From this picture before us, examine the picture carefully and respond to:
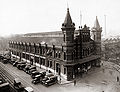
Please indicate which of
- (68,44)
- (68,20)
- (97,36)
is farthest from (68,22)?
(97,36)

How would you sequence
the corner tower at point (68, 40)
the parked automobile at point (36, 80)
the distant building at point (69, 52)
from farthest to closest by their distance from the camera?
the distant building at point (69, 52) → the corner tower at point (68, 40) → the parked automobile at point (36, 80)

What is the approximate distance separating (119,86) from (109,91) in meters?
4.09

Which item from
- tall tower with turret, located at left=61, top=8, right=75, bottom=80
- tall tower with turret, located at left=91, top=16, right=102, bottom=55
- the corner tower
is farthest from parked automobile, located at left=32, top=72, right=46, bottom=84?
tall tower with turret, located at left=91, top=16, right=102, bottom=55

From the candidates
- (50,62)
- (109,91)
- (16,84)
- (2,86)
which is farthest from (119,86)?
(2,86)

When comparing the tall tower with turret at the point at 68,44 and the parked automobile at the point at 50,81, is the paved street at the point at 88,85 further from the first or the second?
the tall tower with turret at the point at 68,44

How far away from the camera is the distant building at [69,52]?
30750 millimetres

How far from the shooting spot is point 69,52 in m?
30.7

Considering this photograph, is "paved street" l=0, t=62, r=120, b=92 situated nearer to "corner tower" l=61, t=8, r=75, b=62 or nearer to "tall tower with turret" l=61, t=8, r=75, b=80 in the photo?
"tall tower with turret" l=61, t=8, r=75, b=80

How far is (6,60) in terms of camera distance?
50781 millimetres

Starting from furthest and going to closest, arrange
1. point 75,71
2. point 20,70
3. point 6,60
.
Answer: point 6,60 → point 20,70 → point 75,71

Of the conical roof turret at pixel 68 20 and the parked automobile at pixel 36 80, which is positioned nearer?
the parked automobile at pixel 36 80

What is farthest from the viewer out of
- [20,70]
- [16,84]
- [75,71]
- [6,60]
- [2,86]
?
[6,60]

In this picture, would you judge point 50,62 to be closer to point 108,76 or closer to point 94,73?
point 94,73

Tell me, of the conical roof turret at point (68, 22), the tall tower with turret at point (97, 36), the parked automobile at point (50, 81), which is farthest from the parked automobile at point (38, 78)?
the tall tower with turret at point (97, 36)
